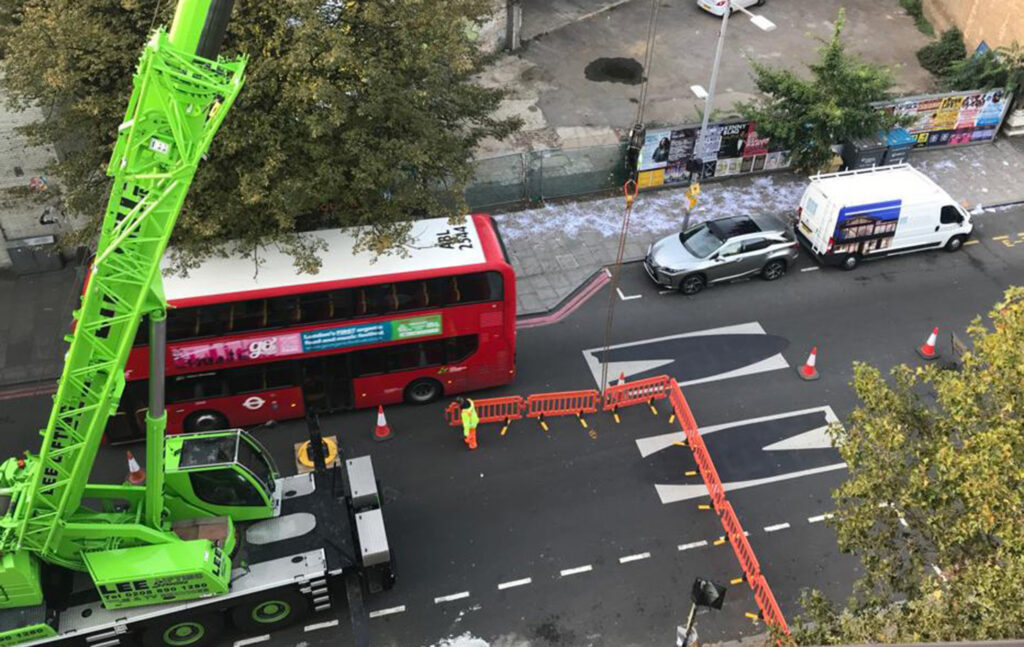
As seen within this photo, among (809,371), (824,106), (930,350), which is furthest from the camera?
(824,106)

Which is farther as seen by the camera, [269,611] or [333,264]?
[333,264]

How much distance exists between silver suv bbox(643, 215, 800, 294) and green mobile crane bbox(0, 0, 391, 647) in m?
10.8

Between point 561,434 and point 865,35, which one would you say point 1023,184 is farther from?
point 561,434

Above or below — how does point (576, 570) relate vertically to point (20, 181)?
below

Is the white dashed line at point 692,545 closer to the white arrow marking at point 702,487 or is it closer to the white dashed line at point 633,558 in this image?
the white dashed line at point 633,558

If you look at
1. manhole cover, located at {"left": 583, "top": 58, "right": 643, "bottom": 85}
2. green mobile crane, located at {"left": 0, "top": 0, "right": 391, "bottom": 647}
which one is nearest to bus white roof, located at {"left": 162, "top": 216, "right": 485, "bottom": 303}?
green mobile crane, located at {"left": 0, "top": 0, "right": 391, "bottom": 647}

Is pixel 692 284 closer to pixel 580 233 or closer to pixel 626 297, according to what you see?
pixel 626 297

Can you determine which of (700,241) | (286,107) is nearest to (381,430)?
(286,107)

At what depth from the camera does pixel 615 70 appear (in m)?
32.6

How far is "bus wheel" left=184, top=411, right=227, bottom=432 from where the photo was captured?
18828 millimetres

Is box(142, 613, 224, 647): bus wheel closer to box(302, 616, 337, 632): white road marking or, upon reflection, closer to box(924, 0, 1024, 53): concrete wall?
box(302, 616, 337, 632): white road marking

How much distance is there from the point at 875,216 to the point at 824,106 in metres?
3.95

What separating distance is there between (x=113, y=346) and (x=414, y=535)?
7.54m

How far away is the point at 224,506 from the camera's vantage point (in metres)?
15.2
